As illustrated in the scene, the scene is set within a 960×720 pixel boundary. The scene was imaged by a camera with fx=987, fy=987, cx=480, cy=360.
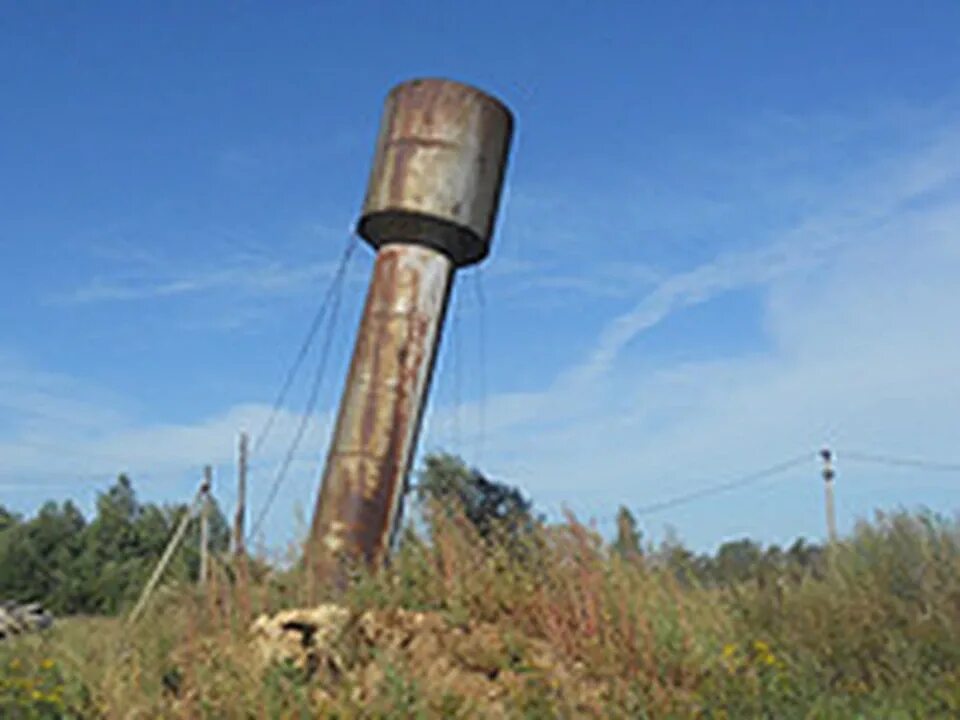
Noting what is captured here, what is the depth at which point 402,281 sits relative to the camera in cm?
889

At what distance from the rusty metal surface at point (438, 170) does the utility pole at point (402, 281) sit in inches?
0.5

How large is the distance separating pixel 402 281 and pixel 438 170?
1.08 metres

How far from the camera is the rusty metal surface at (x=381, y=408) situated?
27.1 feet

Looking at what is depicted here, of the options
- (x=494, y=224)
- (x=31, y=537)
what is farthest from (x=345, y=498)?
(x=31, y=537)

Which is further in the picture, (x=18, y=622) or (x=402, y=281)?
(x=18, y=622)

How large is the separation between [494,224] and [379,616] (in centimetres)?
426

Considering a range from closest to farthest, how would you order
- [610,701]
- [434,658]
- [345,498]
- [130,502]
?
[610,701] → [434,658] → [345,498] → [130,502]

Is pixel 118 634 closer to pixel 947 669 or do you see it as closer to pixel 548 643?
pixel 548 643

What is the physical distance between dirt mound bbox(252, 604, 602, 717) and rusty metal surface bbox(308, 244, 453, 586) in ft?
5.21

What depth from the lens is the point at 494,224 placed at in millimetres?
9539

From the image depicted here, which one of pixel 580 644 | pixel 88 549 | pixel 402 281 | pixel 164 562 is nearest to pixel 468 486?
pixel 164 562

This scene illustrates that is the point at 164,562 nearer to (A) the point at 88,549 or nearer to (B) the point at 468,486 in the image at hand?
(B) the point at 468,486

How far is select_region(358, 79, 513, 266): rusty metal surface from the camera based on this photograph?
353 inches

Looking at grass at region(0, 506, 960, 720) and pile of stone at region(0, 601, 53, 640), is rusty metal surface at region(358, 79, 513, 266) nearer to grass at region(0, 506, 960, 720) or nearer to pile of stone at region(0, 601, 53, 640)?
grass at region(0, 506, 960, 720)
